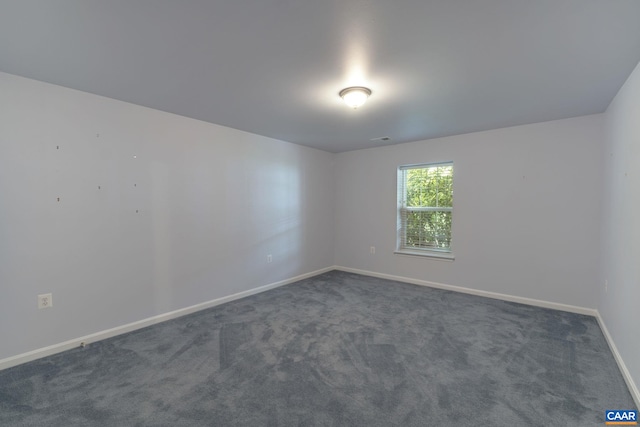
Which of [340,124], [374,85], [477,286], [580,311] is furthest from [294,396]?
[580,311]

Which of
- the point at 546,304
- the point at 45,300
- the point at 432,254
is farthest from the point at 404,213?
the point at 45,300

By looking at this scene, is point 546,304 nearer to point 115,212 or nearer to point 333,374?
point 333,374

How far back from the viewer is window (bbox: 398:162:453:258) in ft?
14.3

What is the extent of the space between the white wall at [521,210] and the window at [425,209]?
15 centimetres

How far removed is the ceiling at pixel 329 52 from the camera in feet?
4.90

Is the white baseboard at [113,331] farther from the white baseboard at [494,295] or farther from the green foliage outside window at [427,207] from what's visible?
the green foliage outside window at [427,207]

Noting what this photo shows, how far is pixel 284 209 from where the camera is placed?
4531mm

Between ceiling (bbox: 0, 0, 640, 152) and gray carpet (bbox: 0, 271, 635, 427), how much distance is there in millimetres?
2226

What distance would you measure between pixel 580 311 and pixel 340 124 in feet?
11.5

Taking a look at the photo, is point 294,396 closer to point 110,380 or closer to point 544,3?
point 110,380

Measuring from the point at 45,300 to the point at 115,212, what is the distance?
88 centimetres
